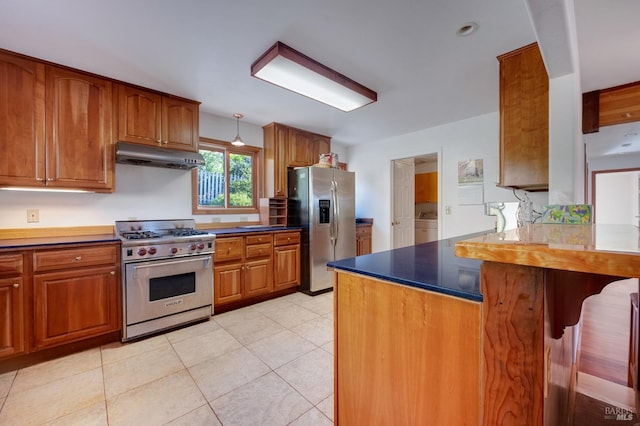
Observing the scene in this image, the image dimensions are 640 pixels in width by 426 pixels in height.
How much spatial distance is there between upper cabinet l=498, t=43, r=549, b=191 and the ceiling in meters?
0.16

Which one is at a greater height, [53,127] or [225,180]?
[53,127]

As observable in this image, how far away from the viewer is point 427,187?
5.93 meters

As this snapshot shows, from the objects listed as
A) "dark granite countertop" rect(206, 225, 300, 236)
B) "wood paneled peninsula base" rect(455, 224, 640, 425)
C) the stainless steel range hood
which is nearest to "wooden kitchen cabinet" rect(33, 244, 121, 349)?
the stainless steel range hood

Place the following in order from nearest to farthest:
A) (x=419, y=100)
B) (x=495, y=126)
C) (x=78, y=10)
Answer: (x=78, y=10) → (x=419, y=100) → (x=495, y=126)

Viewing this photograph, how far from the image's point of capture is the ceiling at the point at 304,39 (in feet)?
5.39

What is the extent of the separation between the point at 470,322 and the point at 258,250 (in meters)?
2.70

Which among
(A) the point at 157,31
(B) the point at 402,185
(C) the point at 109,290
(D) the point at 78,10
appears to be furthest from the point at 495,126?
(C) the point at 109,290

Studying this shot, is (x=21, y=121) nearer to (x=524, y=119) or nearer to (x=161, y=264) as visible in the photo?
(x=161, y=264)

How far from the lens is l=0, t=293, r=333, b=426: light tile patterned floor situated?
148cm

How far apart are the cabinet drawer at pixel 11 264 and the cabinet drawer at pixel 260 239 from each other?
179 cm

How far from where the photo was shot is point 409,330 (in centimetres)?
93

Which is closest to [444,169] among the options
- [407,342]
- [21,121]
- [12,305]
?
[407,342]

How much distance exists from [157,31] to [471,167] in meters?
3.71

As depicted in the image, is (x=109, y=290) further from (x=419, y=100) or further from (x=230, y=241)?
(x=419, y=100)
